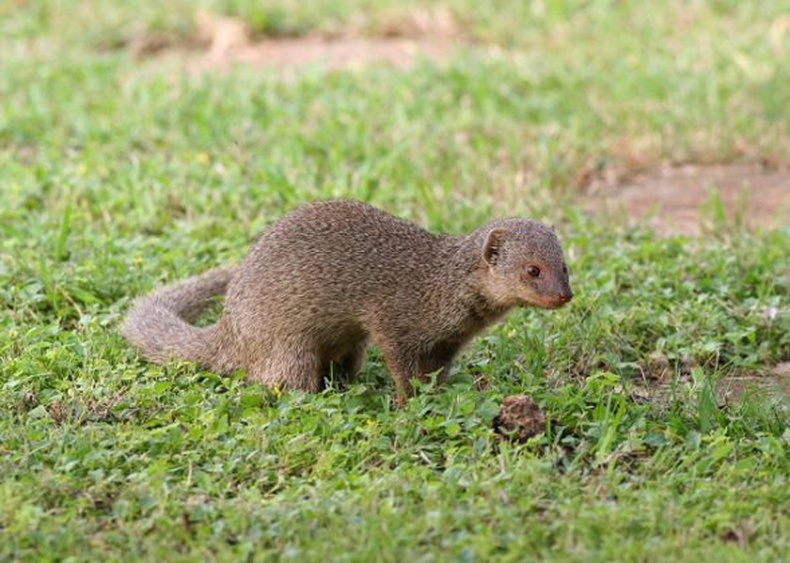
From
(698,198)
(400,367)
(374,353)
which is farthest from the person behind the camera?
(698,198)

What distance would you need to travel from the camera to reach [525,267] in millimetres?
4883

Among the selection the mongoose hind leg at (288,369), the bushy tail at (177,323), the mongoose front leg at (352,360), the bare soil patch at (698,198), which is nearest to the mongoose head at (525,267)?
the mongoose front leg at (352,360)

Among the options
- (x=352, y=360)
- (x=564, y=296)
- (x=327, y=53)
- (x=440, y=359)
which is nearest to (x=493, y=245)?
(x=564, y=296)

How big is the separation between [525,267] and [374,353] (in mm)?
886

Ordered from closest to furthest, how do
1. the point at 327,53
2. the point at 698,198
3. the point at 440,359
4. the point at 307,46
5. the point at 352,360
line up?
the point at 440,359 < the point at 352,360 < the point at 698,198 < the point at 327,53 < the point at 307,46

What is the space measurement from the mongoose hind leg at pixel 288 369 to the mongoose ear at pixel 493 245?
0.73 meters

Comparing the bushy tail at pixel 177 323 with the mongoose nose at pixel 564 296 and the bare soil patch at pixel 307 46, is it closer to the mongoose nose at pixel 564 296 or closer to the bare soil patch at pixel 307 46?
→ the mongoose nose at pixel 564 296

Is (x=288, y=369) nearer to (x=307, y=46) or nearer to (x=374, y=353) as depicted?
(x=374, y=353)

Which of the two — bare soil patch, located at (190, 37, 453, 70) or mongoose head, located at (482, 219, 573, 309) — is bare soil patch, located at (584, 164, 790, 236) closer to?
mongoose head, located at (482, 219, 573, 309)

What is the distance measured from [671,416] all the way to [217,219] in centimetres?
280

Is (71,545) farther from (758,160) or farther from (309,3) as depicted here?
(309,3)

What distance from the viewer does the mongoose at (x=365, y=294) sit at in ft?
16.2

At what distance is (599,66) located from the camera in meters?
9.20

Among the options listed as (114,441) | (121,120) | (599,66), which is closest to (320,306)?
(114,441)
